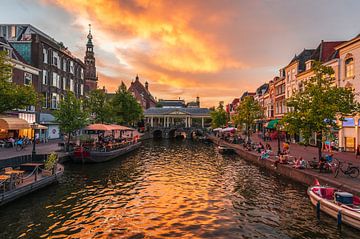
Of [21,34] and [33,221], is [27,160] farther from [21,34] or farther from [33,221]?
[21,34]

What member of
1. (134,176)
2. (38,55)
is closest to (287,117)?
(134,176)

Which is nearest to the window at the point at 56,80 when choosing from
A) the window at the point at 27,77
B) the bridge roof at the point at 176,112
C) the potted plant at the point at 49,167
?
the window at the point at 27,77

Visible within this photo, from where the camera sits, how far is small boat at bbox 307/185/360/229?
11216 millimetres

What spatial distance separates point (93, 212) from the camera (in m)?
13.4

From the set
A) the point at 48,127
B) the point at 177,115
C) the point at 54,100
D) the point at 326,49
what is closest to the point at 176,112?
the point at 177,115

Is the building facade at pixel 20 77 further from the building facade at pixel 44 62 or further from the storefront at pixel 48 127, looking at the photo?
the storefront at pixel 48 127

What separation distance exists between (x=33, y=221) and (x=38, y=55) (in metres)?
37.9

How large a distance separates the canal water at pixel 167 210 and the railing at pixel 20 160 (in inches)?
101

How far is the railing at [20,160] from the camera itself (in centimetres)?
1793

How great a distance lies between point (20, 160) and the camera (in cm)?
1953

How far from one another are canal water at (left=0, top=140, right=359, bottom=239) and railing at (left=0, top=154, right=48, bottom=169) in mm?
2574

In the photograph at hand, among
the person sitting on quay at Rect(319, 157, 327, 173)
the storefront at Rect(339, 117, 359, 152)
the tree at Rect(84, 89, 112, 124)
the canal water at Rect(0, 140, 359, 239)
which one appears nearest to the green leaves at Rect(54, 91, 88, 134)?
the canal water at Rect(0, 140, 359, 239)

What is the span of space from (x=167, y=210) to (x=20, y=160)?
44.2 feet

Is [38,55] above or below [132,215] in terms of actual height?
above
